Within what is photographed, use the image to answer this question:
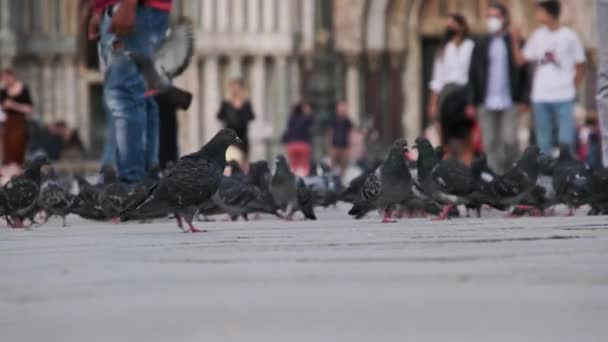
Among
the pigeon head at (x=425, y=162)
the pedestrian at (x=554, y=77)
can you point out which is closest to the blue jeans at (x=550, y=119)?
the pedestrian at (x=554, y=77)

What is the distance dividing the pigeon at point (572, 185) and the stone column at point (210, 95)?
22.0m

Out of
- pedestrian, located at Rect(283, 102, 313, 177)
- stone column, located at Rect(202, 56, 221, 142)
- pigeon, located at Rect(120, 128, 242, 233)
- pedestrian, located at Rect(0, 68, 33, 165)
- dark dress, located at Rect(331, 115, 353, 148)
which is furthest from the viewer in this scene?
Result: stone column, located at Rect(202, 56, 221, 142)

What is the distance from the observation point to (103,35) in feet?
40.3

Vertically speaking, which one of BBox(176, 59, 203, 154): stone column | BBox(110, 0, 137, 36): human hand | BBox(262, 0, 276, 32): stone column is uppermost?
BBox(110, 0, 137, 36): human hand

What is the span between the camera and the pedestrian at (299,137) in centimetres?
2911

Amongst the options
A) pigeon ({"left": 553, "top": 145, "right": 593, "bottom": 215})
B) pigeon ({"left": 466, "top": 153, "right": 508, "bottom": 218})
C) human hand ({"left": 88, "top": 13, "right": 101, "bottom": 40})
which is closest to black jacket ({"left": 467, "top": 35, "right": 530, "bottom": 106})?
human hand ({"left": 88, "top": 13, "right": 101, "bottom": 40})

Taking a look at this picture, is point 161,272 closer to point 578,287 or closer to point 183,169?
point 578,287

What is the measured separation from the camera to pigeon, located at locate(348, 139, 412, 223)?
10250mm

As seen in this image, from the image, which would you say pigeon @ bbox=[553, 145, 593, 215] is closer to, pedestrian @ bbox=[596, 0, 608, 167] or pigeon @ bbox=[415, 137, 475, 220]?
pedestrian @ bbox=[596, 0, 608, 167]

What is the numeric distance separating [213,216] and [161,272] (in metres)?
6.45

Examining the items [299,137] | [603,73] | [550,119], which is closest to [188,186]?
[603,73]

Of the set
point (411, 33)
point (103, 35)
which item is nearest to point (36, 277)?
point (103, 35)

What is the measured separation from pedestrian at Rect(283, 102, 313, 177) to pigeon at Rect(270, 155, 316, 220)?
1623 centimetres

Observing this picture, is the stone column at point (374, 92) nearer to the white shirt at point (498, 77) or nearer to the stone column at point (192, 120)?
the stone column at point (192, 120)
